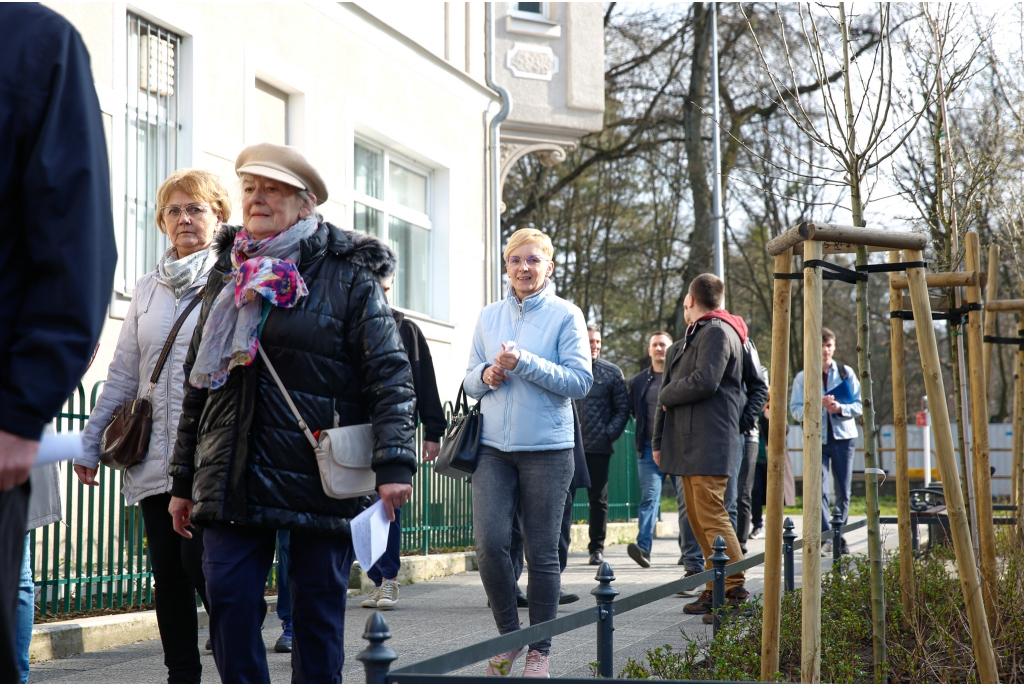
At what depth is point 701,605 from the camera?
717 cm

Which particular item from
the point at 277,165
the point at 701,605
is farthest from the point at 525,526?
the point at 701,605

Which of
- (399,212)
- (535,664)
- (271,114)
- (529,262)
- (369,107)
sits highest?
(369,107)

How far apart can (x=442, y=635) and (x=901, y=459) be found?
279 centimetres

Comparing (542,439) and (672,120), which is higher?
(672,120)

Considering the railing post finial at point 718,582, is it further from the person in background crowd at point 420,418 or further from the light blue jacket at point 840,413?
the light blue jacket at point 840,413

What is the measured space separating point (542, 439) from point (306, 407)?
1.69 meters

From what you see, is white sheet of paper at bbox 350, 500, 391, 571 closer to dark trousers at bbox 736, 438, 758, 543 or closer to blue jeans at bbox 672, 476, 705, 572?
blue jeans at bbox 672, 476, 705, 572

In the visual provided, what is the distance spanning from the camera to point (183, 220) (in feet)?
15.4

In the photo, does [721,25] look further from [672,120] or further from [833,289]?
[833,289]

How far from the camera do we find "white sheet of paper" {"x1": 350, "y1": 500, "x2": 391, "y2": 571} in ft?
11.4

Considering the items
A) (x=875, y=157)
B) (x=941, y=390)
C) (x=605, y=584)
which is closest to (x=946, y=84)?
(x=875, y=157)

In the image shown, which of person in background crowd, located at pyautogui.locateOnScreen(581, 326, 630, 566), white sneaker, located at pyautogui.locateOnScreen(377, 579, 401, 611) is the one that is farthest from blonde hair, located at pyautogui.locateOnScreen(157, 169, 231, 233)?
person in background crowd, located at pyautogui.locateOnScreen(581, 326, 630, 566)

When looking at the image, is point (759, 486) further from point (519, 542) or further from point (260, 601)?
point (260, 601)

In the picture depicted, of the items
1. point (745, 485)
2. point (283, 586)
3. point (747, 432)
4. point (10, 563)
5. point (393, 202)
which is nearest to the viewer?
point (10, 563)
